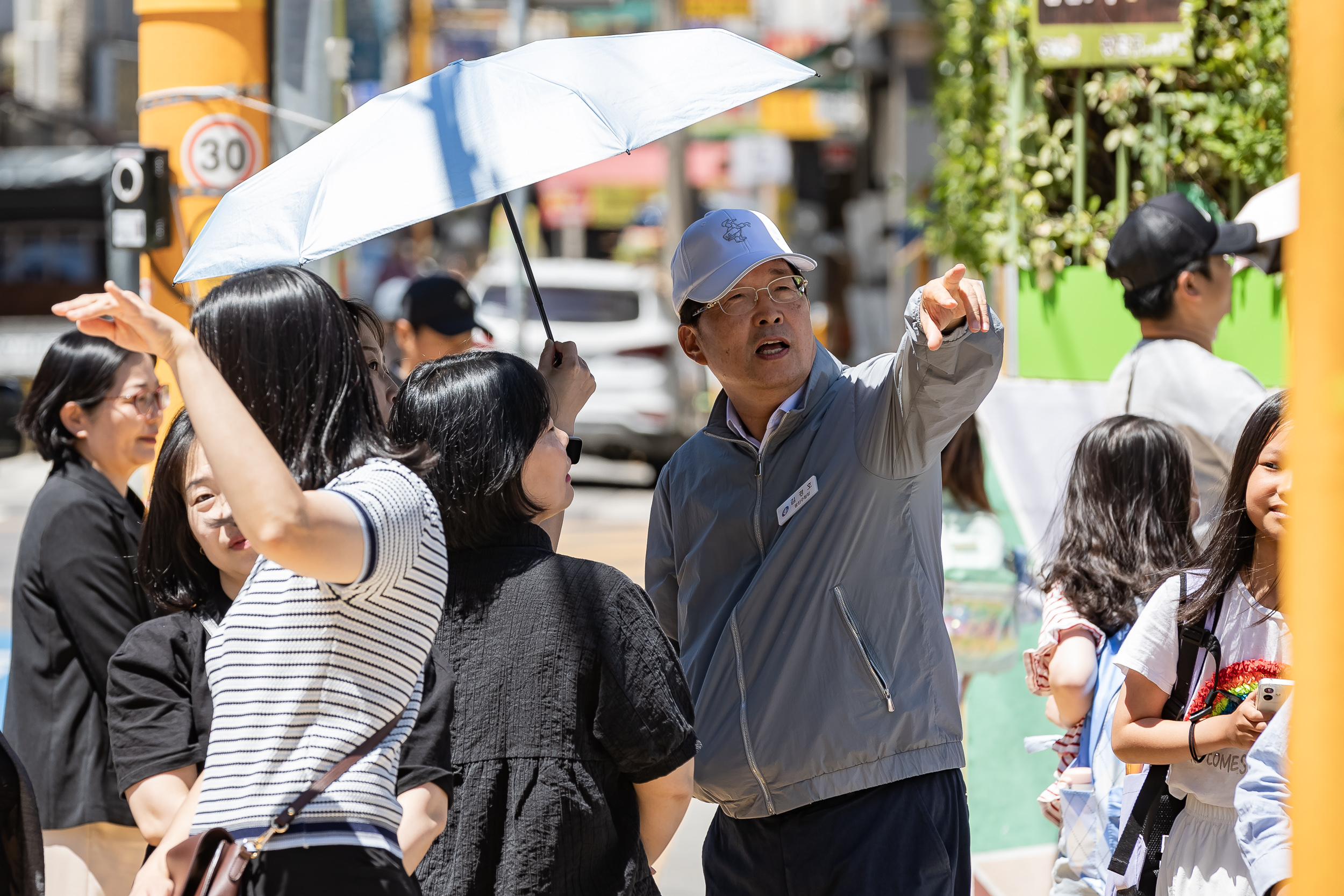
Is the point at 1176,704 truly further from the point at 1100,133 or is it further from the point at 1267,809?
the point at 1100,133

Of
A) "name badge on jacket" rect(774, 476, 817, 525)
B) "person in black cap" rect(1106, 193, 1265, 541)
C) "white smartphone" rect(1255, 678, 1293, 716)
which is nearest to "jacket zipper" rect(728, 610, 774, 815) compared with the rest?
"name badge on jacket" rect(774, 476, 817, 525)

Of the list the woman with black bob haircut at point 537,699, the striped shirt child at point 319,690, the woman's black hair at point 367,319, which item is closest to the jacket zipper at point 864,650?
the woman with black bob haircut at point 537,699

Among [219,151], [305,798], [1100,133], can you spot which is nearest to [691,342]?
[305,798]

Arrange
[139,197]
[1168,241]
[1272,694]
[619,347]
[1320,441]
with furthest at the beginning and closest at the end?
1. [619,347]
2. [139,197]
3. [1168,241]
4. [1272,694]
5. [1320,441]

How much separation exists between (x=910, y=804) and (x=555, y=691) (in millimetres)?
857

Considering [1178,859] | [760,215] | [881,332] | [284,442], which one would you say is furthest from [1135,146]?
[881,332]

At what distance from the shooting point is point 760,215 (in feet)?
10.2

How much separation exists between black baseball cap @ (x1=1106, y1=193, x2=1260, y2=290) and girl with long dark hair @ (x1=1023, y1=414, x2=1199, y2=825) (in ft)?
2.55

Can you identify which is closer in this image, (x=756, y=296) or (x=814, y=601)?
(x=814, y=601)

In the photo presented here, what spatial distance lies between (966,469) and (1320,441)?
3.74 m

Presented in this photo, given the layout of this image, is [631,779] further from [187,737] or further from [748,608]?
[187,737]

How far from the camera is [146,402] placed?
155 inches

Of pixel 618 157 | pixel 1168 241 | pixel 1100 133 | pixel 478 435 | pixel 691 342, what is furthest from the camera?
pixel 618 157

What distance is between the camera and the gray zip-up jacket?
9.18ft
